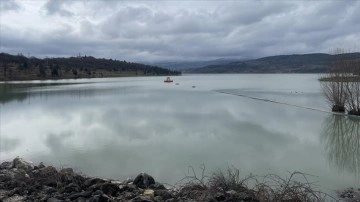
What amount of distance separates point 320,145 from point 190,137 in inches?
251

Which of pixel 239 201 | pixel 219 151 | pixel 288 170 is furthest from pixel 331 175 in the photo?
pixel 239 201

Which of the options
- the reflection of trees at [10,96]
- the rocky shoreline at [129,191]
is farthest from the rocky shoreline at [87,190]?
the reflection of trees at [10,96]

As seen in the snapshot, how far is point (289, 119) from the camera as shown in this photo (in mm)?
27781

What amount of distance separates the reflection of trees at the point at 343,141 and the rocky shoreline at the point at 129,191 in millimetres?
4349

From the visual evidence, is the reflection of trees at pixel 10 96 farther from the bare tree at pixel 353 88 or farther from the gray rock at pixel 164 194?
the gray rock at pixel 164 194

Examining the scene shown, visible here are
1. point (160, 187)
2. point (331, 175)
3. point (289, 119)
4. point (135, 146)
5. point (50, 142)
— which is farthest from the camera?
point (289, 119)

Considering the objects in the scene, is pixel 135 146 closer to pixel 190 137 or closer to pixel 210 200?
pixel 190 137

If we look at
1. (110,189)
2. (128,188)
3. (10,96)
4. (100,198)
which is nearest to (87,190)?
(110,189)

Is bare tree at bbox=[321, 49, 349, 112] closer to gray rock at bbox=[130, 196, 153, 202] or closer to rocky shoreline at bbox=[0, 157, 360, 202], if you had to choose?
rocky shoreline at bbox=[0, 157, 360, 202]

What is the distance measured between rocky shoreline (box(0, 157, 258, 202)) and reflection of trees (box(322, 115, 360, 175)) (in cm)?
690

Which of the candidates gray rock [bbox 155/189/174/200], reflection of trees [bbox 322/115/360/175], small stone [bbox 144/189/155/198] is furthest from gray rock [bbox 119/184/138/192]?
reflection of trees [bbox 322/115/360/175]

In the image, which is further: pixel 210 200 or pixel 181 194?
pixel 181 194

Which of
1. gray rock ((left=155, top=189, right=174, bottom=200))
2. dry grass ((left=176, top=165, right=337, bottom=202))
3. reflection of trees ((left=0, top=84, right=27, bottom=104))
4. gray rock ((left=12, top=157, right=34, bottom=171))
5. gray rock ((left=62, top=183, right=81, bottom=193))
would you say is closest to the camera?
dry grass ((left=176, top=165, right=337, bottom=202))

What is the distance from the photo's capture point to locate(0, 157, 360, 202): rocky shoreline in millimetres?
9266
